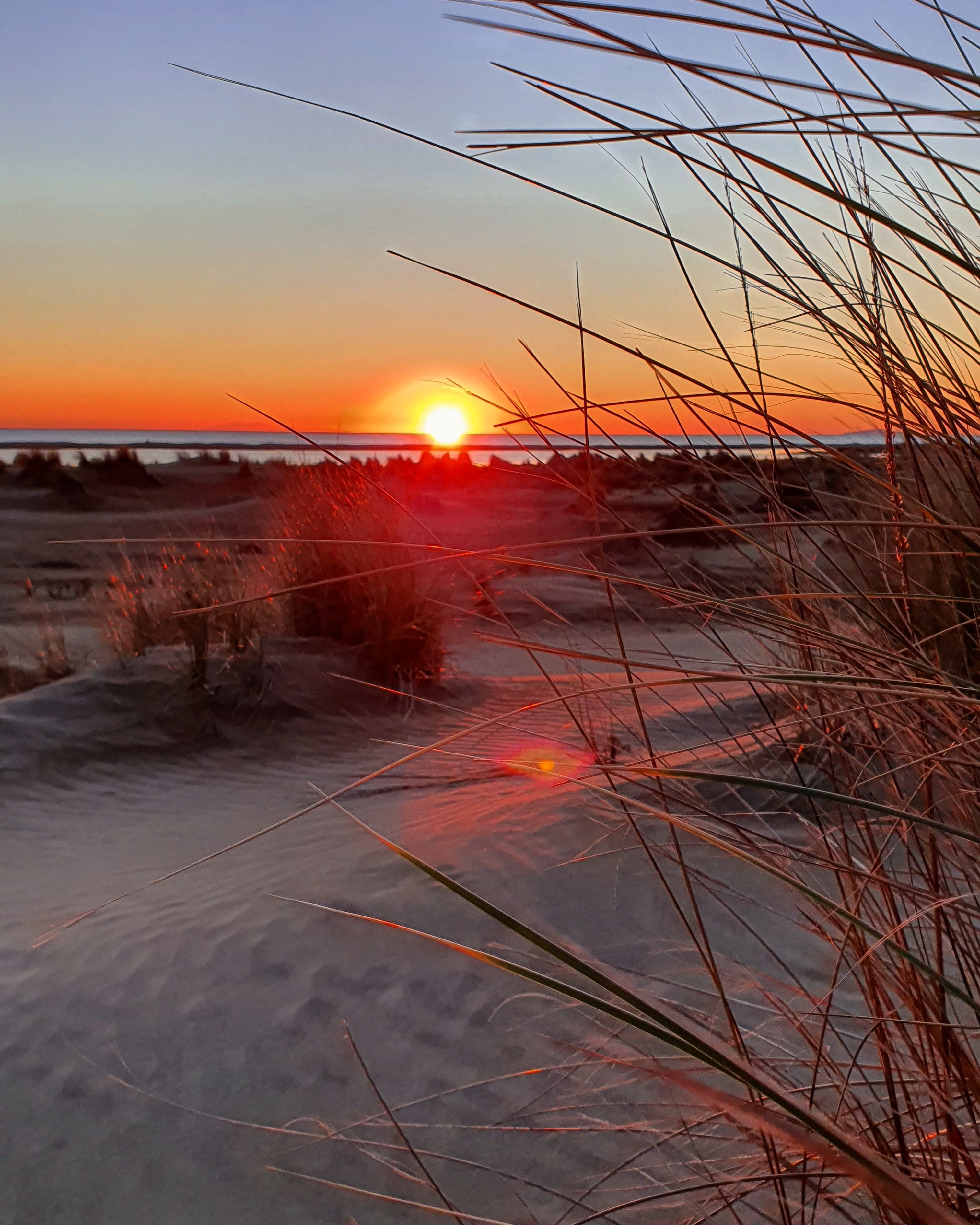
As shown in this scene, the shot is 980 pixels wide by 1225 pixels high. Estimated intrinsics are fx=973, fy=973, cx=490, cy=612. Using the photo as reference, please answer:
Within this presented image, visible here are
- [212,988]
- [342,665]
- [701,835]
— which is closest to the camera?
[701,835]

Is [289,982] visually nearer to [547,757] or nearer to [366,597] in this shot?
[547,757]

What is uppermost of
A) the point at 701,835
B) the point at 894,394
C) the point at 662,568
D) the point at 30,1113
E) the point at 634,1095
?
the point at 894,394

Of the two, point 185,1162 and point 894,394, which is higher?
point 894,394

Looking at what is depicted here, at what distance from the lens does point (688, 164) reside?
1113 millimetres

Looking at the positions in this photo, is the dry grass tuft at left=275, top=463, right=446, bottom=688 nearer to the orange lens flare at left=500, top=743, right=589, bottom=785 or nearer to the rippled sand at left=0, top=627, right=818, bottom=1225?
the orange lens flare at left=500, top=743, right=589, bottom=785

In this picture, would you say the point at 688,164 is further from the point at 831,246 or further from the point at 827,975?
the point at 827,975

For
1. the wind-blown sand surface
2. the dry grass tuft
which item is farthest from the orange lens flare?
the dry grass tuft

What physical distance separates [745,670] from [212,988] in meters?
2.17

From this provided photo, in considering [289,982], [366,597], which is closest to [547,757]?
[289,982]

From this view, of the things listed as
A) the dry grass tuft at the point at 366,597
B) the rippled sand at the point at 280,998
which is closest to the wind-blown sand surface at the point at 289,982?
the rippled sand at the point at 280,998

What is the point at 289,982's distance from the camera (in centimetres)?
260

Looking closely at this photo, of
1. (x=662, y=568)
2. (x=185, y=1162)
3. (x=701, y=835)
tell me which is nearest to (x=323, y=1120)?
(x=185, y=1162)

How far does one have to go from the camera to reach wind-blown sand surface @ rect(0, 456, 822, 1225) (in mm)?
1873

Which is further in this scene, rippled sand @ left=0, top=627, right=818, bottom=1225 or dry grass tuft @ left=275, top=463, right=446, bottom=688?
dry grass tuft @ left=275, top=463, right=446, bottom=688
